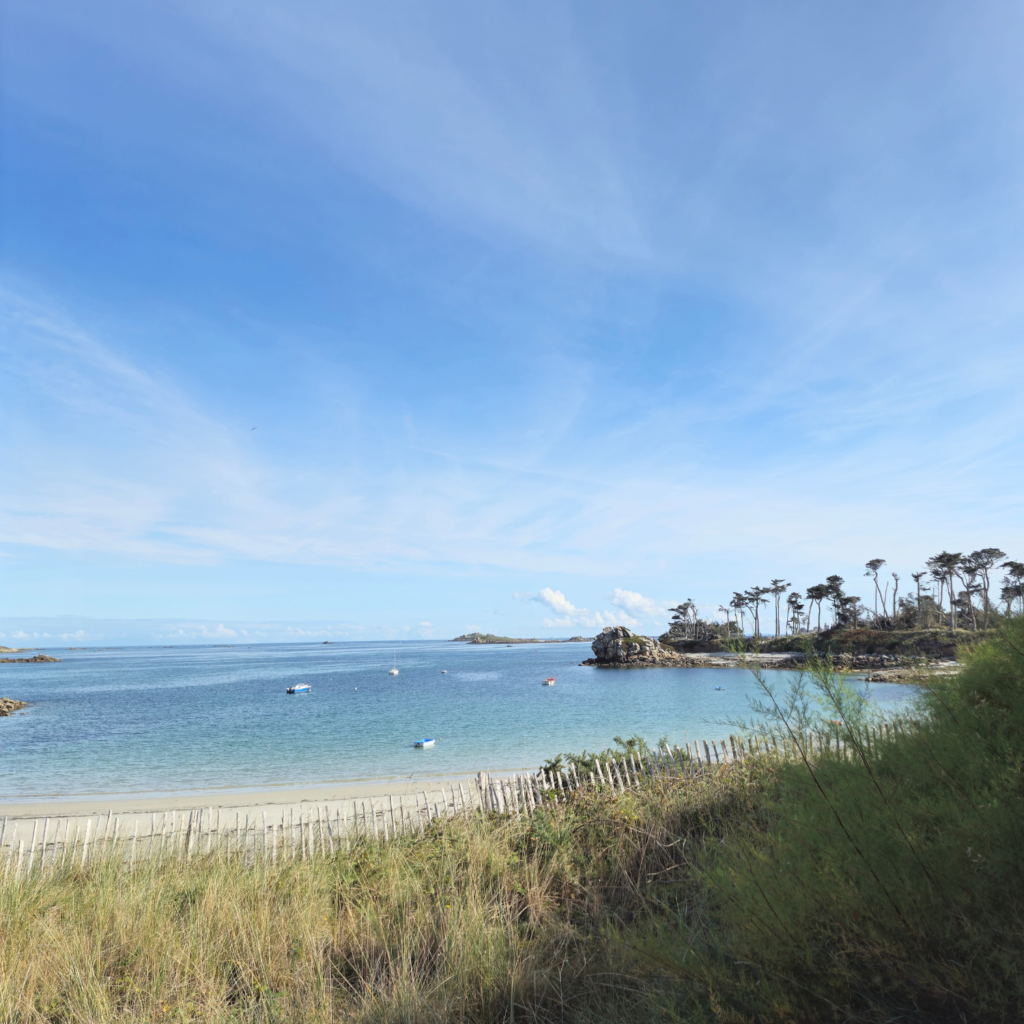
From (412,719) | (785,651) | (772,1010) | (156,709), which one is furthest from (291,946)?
(785,651)

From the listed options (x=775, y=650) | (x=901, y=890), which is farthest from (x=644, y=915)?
(x=775, y=650)

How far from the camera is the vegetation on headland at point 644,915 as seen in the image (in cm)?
247

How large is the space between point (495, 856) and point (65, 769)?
25.5 meters

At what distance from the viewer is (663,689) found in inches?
2082

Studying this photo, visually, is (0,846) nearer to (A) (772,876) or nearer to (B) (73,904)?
(B) (73,904)

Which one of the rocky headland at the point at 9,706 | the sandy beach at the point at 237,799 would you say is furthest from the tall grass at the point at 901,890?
the rocky headland at the point at 9,706

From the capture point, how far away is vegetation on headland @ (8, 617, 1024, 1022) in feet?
8.11

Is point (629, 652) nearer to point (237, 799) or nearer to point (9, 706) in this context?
point (9, 706)

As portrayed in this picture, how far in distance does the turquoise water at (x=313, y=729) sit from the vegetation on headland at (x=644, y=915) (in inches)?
134

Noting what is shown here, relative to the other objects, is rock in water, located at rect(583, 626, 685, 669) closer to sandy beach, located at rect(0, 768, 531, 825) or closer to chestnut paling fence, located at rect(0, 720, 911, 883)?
sandy beach, located at rect(0, 768, 531, 825)

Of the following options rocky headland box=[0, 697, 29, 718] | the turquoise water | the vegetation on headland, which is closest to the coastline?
the turquoise water

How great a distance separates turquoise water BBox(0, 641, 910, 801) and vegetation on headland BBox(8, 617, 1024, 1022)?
134 inches

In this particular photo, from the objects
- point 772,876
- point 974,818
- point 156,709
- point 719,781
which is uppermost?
point 974,818

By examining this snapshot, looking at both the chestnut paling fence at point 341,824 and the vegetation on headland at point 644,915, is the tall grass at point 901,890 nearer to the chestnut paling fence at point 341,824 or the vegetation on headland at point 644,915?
the vegetation on headland at point 644,915
